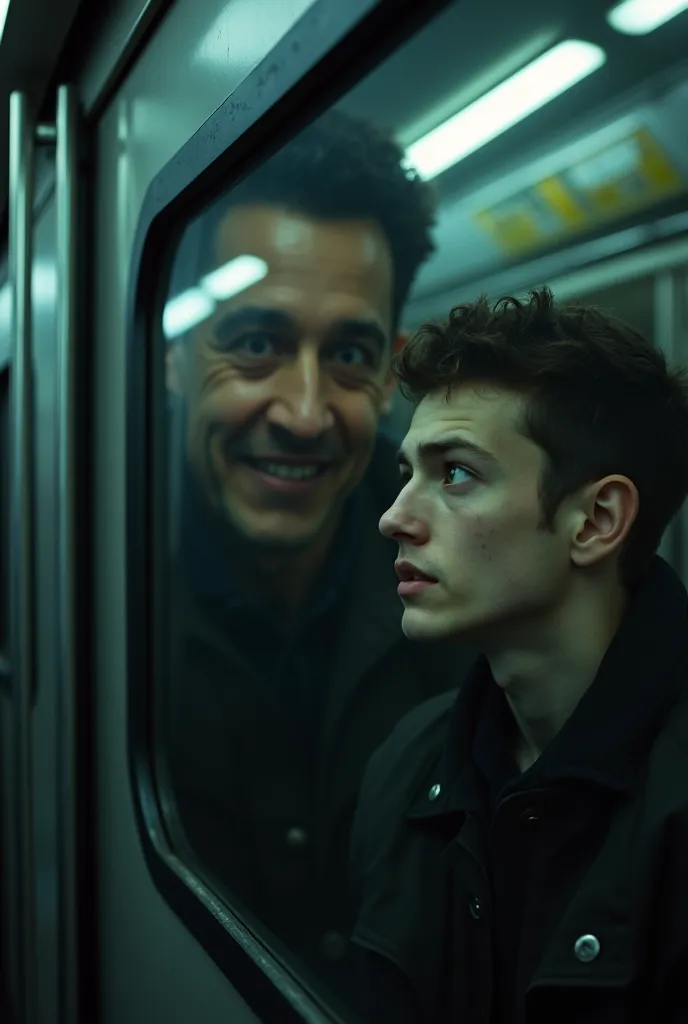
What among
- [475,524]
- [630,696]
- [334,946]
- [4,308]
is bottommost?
[334,946]

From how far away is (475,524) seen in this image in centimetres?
71

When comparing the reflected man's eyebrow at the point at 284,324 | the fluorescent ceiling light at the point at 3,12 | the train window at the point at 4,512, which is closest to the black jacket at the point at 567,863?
the reflected man's eyebrow at the point at 284,324

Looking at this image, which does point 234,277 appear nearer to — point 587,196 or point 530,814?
point 587,196

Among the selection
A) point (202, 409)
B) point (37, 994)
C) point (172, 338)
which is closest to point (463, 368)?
point (202, 409)

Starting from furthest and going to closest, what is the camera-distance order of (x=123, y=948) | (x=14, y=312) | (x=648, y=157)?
(x=14, y=312), (x=123, y=948), (x=648, y=157)

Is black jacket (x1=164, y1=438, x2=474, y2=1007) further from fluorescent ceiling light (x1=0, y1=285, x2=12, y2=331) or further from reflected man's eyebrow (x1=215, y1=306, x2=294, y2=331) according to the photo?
fluorescent ceiling light (x1=0, y1=285, x2=12, y2=331)

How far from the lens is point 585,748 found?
646 mm

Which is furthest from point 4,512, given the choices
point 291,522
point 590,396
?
point 590,396

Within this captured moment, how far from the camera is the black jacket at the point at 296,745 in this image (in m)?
0.94

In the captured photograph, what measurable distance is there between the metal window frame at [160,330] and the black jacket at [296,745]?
0.04 m

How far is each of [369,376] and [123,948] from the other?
4.51ft

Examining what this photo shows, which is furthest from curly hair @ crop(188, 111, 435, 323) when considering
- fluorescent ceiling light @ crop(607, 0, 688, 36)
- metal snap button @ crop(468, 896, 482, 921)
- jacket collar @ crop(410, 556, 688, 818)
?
→ metal snap button @ crop(468, 896, 482, 921)

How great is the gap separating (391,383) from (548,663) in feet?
A: 1.03

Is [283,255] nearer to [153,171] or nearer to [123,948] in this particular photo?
[153,171]
